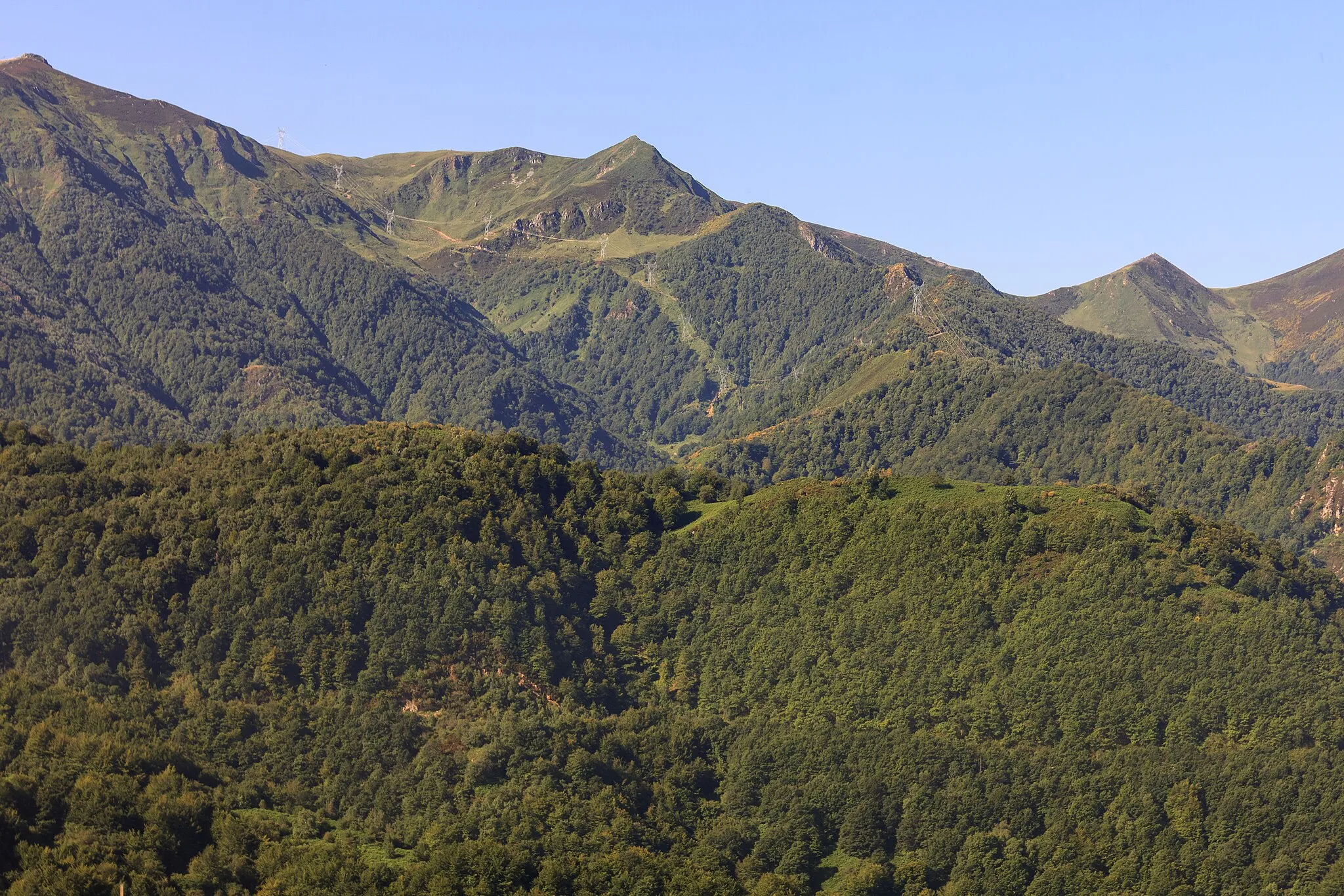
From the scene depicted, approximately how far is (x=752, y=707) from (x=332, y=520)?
55579 mm

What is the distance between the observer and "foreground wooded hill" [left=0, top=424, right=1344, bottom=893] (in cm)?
13512

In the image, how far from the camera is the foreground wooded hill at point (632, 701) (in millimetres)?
135125

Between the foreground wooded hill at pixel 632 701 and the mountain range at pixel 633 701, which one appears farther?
the foreground wooded hill at pixel 632 701

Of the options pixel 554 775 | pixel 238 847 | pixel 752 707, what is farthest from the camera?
pixel 752 707

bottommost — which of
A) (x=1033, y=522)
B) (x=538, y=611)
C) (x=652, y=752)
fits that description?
(x=652, y=752)

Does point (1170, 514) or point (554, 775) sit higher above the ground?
point (1170, 514)

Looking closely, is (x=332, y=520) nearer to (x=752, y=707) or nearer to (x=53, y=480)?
(x=53, y=480)

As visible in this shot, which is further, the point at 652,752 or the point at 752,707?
the point at 752,707

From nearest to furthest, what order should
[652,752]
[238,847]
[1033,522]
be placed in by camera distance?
1. [238,847]
2. [652,752]
3. [1033,522]

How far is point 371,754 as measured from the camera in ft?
516

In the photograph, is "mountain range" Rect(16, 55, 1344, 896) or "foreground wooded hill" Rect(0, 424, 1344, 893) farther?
"foreground wooded hill" Rect(0, 424, 1344, 893)

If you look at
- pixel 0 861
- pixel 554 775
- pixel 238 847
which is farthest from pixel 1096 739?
pixel 0 861

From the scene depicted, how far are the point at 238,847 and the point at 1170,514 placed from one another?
128077 mm

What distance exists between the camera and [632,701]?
187 metres
